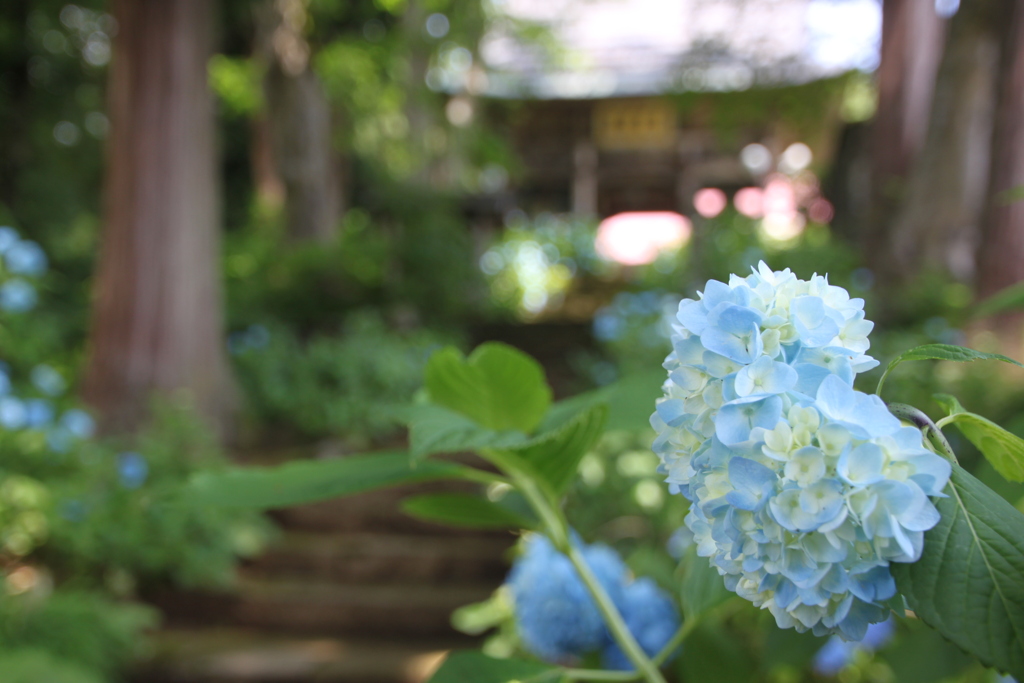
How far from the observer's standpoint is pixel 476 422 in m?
0.60

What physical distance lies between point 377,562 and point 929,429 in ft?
11.7

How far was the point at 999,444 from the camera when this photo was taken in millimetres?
364

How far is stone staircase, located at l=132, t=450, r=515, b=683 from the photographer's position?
2926 mm

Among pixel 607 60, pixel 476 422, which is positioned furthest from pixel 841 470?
pixel 607 60

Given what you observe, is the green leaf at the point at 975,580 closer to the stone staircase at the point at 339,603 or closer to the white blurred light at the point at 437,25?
the stone staircase at the point at 339,603

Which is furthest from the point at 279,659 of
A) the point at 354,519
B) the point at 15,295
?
the point at 15,295

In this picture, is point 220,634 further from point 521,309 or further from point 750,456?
point 521,309

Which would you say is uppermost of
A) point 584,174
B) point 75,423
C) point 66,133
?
point 66,133

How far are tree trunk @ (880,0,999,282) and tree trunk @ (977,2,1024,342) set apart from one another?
874mm

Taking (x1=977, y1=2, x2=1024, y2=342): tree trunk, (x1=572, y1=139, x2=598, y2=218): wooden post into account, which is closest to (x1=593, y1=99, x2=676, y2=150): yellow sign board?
(x1=572, y1=139, x2=598, y2=218): wooden post

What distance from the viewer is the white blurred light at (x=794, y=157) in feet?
42.1

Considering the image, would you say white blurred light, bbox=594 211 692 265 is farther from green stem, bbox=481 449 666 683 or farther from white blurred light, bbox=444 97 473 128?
green stem, bbox=481 449 666 683

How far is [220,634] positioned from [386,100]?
8.20 m

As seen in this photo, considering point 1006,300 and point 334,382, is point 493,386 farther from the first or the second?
point 334,382
